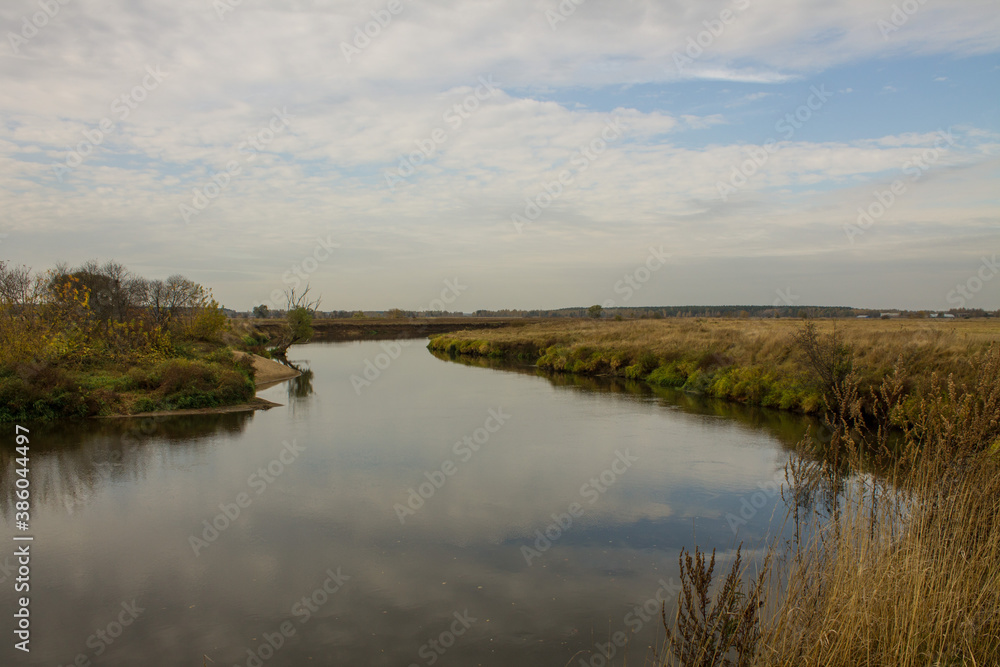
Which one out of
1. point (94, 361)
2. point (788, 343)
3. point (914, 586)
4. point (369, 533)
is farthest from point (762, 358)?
point (94, 361)

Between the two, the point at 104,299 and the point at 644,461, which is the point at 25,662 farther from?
the point at 104,299

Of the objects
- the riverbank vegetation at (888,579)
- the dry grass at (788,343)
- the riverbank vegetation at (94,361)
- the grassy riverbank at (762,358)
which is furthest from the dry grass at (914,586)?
the riverbank vegetation at (94,361)

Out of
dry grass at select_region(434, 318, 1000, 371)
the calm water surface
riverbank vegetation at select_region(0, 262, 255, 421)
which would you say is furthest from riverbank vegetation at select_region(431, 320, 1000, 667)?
riverbank vegetation at select_region(0, 262, 255, 421)

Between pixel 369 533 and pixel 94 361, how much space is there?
16944 millimetres

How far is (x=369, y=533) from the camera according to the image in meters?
8.70

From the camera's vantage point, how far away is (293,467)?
12.3m

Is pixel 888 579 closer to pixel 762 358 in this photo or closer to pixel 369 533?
pixel 369 533

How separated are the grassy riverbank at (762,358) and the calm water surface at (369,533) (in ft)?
8.51

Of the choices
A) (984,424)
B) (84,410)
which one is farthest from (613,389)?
(984,424)

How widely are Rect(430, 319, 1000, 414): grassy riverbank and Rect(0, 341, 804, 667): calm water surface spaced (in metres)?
2.59

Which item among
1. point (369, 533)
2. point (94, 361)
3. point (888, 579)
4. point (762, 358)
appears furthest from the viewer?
point (762, 358)

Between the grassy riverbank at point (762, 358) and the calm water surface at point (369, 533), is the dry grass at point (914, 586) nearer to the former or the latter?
the calm water surface at point (369, 533)

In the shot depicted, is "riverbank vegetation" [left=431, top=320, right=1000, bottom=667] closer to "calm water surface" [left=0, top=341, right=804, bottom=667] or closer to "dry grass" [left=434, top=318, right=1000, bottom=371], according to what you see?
"calm water surface" [left=0, top=341, right=804, bottom=667]

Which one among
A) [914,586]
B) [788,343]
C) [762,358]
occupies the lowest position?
[914,586]
